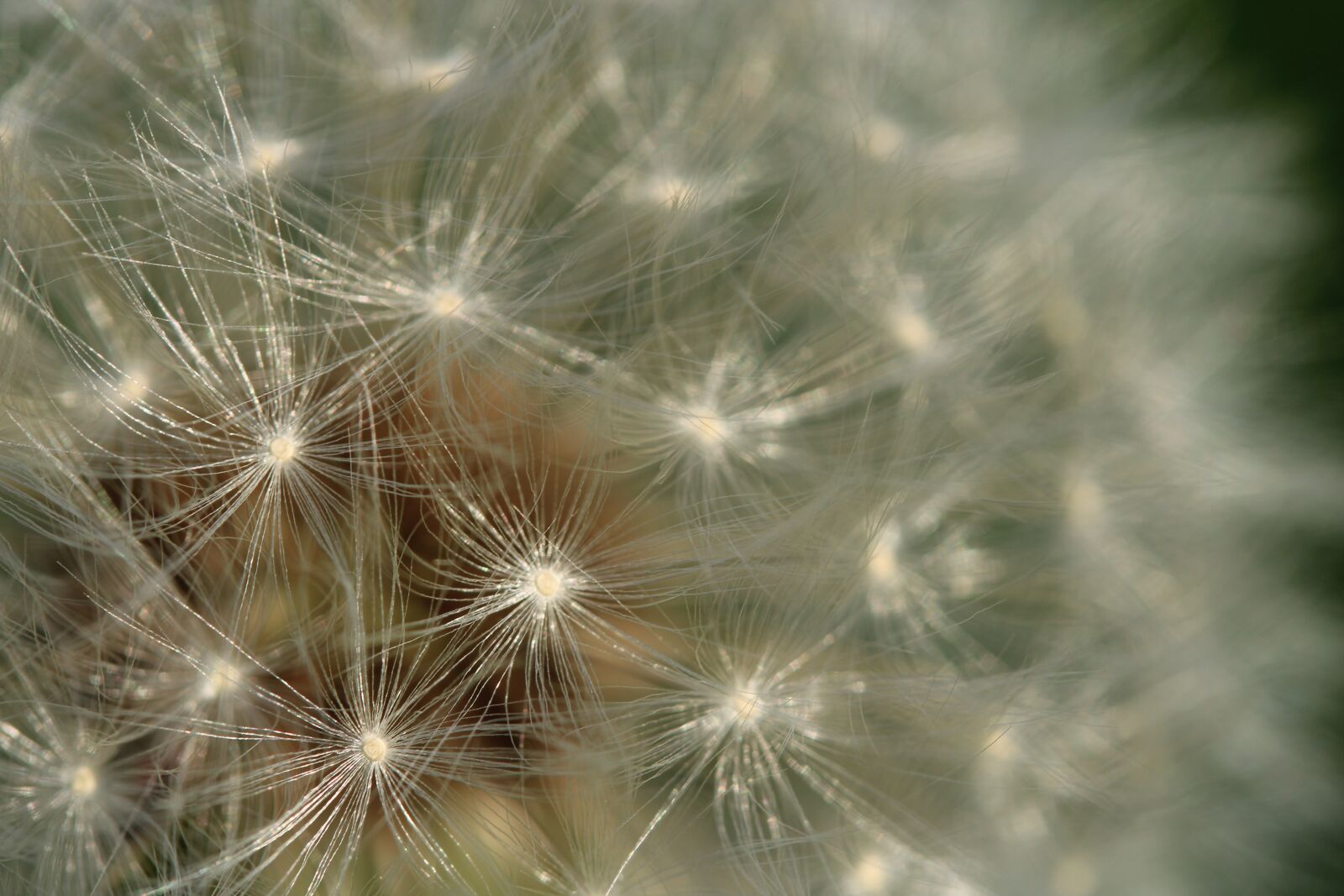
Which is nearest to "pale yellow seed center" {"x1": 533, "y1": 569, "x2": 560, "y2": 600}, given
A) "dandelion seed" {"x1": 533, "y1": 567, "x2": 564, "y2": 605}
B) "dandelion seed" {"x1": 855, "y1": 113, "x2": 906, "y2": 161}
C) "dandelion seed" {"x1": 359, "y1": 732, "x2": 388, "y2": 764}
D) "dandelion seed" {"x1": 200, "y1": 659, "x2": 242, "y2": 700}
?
"dandelion seed" {"x1": 533, "y1": 567, "x2": 564, "y2": 605}

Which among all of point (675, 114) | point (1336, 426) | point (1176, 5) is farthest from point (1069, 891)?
point (1176, 5)

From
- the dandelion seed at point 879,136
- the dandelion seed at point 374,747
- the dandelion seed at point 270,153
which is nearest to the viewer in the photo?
the dandelion seed at point 374,747

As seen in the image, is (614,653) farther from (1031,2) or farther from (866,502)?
(1031,2)

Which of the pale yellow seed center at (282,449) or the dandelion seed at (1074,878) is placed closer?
the pale yellow seed center at (282,449)

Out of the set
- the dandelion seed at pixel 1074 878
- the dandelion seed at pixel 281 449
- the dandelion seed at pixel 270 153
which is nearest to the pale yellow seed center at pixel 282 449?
the dandelion seed at pixel 281 449

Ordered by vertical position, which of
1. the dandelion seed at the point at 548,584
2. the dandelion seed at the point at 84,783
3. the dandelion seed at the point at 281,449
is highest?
the dandelion seed at the point at 281,449

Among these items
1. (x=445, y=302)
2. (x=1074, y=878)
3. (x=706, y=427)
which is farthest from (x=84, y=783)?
(x=1074, y=878)

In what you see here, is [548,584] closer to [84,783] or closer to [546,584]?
[546,584]

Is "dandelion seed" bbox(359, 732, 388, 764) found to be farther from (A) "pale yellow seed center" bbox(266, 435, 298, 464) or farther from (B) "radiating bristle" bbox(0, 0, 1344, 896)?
(A) "pale yellow seed center" bbox(266, 435, 298, 464)

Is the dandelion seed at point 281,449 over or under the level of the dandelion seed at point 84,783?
over

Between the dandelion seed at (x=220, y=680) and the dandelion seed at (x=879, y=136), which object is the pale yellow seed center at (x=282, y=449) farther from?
the dandelion seed at (x=879, y=136)

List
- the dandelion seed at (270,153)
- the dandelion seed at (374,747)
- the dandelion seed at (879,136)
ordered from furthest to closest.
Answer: the dandelion seed at (879,136), the dandelion seed at (270,153), the dandelion seed at (374,747)
